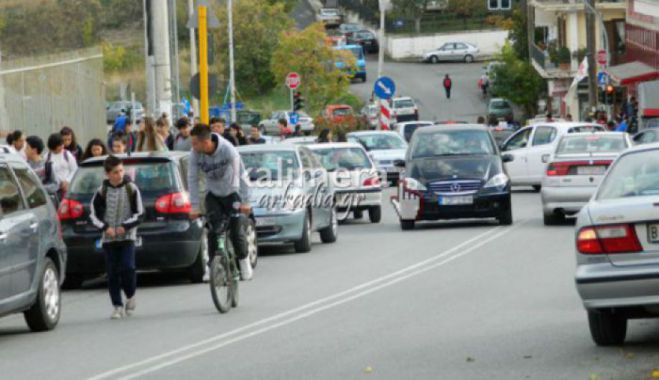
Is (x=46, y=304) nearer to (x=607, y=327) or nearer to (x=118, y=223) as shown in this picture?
(x=118, y=223)

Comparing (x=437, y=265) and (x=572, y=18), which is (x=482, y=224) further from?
(x=572, y=18)

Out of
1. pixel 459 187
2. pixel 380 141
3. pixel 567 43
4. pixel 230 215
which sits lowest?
pixel 380 141

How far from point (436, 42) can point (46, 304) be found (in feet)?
295

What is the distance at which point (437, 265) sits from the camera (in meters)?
20.7

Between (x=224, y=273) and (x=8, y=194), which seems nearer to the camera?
(x=8, y=194)

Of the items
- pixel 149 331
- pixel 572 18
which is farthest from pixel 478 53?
pixel 149 331

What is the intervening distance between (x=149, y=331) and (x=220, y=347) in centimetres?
169

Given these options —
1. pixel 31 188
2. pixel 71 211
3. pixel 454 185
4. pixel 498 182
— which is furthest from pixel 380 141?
pixel 31 188

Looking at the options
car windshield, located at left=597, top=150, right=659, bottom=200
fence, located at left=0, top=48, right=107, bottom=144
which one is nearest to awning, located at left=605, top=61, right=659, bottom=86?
fence, located at left=0, top=48, right=107, bottom=144

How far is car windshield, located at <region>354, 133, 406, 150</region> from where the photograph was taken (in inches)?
1793

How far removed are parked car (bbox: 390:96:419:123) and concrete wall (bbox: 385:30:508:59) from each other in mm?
23374

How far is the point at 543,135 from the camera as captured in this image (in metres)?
37.8

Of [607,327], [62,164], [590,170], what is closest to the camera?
[607,327]

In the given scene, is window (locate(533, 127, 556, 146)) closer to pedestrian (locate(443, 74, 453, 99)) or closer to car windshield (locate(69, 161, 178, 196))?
car windshield (locate(69, 161, 178, 196))
